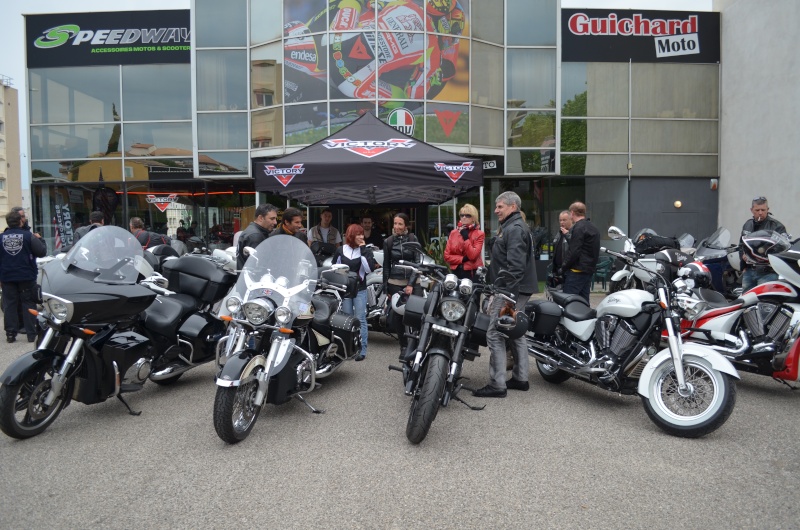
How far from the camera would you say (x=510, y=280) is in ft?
17.0

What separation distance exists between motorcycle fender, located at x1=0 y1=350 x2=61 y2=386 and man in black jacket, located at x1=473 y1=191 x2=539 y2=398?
3.42 metres

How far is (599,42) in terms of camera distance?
17.3 m

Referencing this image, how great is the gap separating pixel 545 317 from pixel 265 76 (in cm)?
1232

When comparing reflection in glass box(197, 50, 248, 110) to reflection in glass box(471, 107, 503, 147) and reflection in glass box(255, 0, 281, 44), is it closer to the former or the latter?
reflection in glass box(255, 0, 281, 44)

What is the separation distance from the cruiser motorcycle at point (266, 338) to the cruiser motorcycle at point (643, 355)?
2.13 m

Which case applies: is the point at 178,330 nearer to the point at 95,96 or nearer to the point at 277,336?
the point at 277,336

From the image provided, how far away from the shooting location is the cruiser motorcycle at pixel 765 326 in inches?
200

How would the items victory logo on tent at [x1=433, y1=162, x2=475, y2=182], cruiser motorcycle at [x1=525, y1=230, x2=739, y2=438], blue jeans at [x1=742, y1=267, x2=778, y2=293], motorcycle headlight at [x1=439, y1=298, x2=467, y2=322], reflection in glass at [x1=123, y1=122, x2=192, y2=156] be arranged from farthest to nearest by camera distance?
reflection in glass at [x1=123, y1=122, x2=192, y2=156] → victory logo on tent at [x1=433, y1=162, x2=475, y2=182] → blue jeans at [x1=742, y1=267, x2=778, y2=293] → motorcycle headlight at [x1=439, y1=298, x2=467, y2=322] → cruiser motorcycle at [x1=525, y1=230, x2=739, y2=438]

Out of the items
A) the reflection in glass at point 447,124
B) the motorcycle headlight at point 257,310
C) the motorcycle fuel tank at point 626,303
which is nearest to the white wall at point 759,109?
the reflection in glass at point 447,124

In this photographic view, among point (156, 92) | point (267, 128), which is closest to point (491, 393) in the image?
point (267, 128)

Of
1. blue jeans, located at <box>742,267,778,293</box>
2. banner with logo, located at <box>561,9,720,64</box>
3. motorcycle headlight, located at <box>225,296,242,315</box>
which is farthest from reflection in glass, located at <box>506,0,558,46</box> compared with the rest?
motorcycle headlight, located at <box>225,296,242,315</box>

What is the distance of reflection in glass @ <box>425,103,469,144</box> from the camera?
48.2ft

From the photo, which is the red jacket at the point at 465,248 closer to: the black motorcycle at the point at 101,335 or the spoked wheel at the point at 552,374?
the spoked wheel at the point at 552,374

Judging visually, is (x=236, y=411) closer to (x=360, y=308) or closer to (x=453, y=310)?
(x=453, y=310)
